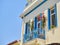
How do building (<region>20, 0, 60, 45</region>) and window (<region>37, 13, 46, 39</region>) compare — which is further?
window (<region>37, 13, 46, 39</region>)

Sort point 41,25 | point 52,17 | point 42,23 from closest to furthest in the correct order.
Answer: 1. point 52,17
2. point 42,23
3. point 41,25

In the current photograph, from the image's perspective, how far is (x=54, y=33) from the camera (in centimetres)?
1322

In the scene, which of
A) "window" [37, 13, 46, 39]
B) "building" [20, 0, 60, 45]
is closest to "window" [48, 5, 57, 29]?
"building" [20, 0, 60, 45]

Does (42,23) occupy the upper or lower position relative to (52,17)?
lower

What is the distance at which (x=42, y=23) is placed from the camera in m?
16.9

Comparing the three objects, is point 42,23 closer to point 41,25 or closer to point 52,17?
point 41,25

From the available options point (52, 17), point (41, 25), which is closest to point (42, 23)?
point (41, 25)

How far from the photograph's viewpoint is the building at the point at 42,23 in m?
13.7

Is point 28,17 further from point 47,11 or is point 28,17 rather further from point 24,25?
point 47,11

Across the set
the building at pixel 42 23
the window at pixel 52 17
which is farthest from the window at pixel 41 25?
the window at pixel 52 17

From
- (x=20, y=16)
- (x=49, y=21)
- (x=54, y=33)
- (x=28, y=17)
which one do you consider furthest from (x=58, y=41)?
(x=20, y=16)

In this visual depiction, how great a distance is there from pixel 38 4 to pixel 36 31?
9.10ft

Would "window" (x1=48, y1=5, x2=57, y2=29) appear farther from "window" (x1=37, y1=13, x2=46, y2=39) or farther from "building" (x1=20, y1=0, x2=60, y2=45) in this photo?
→ "window" (x1=37, y1=13, x2=46, y2=39)

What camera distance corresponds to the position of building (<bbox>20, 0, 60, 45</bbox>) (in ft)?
44.9
